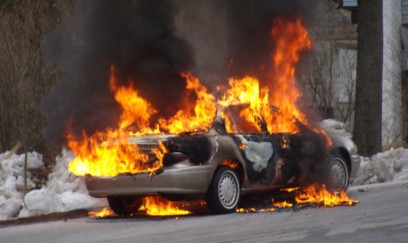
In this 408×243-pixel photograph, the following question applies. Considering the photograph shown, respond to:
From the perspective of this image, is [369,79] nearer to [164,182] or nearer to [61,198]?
[61,198]

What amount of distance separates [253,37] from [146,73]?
257 cm

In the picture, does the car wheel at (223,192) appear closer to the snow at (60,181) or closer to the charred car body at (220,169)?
the charred car body at (220,169)

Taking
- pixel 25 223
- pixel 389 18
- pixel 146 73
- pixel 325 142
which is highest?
pixel 389 18

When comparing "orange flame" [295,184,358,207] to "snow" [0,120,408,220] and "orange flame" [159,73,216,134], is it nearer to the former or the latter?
"snow" [0,120,408,220]

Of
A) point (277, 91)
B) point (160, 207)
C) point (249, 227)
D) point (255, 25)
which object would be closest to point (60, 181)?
point (160, 207)

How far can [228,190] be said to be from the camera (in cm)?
1291

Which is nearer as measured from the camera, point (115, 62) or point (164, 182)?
point (164, 182)

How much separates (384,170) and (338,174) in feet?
11.8

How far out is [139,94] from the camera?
47.4ft

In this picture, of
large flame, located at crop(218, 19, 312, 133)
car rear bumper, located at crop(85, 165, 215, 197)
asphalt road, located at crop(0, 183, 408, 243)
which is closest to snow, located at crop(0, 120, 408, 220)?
large flame, located at crop(218, 19, 312, 133)

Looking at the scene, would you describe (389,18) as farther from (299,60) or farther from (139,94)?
(139,94)

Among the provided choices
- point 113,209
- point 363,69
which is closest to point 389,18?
point 363,69

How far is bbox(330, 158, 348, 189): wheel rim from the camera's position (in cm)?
1459

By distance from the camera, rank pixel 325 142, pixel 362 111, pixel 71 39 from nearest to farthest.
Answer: pixel 325 142
pixel 71 39
pixel 362 111
